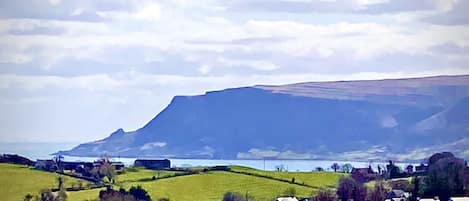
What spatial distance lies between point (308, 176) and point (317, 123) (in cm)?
128

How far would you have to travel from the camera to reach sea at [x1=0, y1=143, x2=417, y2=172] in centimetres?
1206

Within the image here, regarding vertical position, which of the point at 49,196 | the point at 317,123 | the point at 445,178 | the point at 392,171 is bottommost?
the point at 49,196

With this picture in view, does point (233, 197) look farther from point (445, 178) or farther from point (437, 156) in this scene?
point (437, 156)

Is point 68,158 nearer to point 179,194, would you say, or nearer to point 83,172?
point 83,172

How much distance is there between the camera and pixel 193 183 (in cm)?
1235

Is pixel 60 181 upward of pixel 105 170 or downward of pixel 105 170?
downward

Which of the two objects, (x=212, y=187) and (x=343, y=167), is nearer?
(x=212, y=187)

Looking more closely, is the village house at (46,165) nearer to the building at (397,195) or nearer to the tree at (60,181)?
the tree at (60,181)

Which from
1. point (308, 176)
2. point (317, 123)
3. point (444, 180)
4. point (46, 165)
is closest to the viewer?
point (444, 180)

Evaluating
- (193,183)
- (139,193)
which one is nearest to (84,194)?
(139,193)

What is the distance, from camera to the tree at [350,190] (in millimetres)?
12164

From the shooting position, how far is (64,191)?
470 inches

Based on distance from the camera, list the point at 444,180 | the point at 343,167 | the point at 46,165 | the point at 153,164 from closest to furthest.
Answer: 1. the point at 444,180
2. the point at 46,165
3. the point at 153,164
4. the point at 343,167

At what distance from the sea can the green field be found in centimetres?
17
